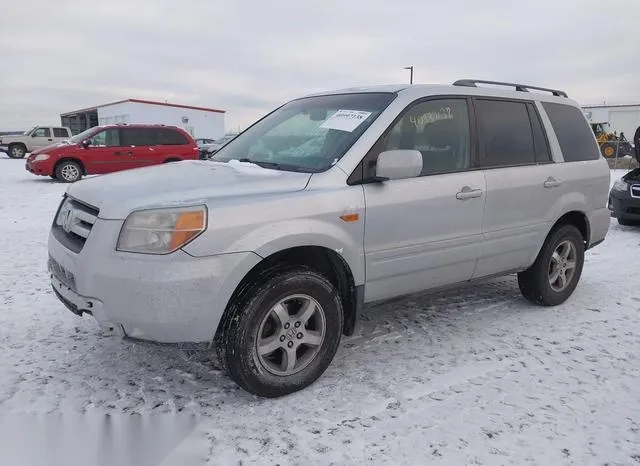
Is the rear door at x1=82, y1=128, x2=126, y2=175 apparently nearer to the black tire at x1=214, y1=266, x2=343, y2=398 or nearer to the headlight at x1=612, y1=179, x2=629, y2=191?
the headlight at x1=612, y1=179, x2=629, y2=191

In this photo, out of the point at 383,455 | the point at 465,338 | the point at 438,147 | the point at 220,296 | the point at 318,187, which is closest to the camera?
the point at 383,455

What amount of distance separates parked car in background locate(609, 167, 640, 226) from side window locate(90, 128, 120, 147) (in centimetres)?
1285

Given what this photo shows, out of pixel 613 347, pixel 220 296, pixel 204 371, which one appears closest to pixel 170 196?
pixel 220 296

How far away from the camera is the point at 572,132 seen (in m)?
4.81

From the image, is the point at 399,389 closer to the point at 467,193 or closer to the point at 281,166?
the point at 467,193

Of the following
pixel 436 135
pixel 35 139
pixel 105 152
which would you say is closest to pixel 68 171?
pixel 105 152

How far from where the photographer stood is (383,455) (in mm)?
2566

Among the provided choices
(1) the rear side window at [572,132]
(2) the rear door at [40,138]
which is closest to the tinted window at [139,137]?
(1) the rear side window at [572,132]

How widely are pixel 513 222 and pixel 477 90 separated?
3.48 feet

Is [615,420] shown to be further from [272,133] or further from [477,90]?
[272,133]

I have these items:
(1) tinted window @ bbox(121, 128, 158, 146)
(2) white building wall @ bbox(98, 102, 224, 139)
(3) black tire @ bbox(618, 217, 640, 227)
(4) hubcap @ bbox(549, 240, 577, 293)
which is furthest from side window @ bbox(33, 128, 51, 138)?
(4) hubcap @ bbox(549, 240, 577, 293)

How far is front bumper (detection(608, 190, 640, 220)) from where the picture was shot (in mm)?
8281

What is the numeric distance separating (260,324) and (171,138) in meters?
14.2

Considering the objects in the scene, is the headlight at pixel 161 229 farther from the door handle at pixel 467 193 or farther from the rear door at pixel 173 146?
the rear door at pixel 173 146
